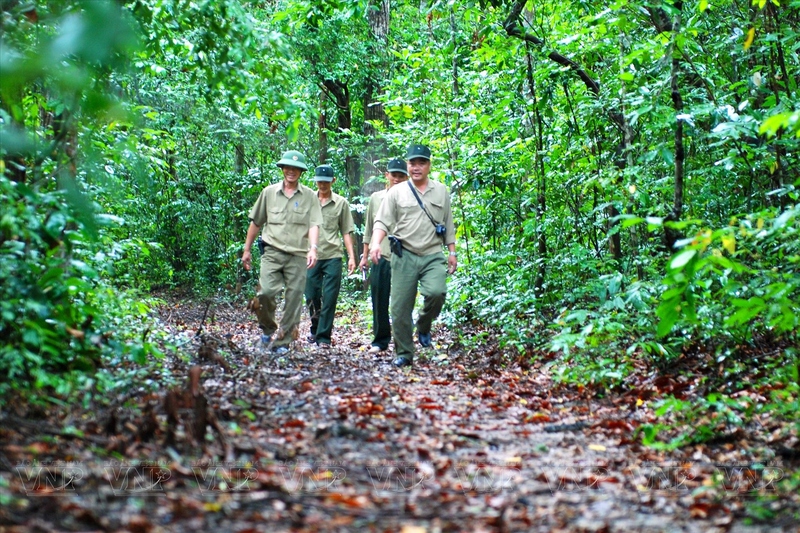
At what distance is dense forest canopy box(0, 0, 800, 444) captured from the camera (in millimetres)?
4121

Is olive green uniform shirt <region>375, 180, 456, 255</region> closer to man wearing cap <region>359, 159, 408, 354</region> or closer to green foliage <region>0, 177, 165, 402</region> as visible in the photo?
man wearing cap <region>359, 159, 408, 354</region>

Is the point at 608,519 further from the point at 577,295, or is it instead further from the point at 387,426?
the point at 577,295

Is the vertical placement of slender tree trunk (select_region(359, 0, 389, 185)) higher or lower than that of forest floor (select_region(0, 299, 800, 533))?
higher

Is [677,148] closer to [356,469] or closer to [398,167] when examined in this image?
[398,167]

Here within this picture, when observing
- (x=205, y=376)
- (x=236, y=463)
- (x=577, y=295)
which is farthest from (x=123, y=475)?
(x=577, y=295)

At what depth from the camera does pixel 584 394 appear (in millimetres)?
5906

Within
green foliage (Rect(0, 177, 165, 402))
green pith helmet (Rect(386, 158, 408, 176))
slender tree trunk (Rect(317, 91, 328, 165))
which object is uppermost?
slender tree trunk (Rect(317, 91, 328, 165))

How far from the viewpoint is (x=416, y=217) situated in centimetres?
803

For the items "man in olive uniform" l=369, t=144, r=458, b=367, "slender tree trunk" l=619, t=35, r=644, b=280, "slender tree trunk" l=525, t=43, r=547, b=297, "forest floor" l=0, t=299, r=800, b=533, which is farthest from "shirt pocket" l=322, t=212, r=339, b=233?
"forest floor" l=0, t=299, r=800, b=533

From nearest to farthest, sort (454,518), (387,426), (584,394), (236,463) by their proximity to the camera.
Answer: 1. (454,518)
2. (236,463)
3. (387,426)
4. (584,394)

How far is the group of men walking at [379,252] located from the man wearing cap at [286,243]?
1 cm

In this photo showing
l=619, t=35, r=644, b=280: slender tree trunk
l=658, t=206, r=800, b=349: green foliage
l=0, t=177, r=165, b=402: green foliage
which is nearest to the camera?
l=0, t=177, r=165, b=402: green foliage

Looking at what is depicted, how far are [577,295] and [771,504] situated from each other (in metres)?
4.51

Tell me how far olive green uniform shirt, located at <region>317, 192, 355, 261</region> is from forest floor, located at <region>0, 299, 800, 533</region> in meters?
4.39
